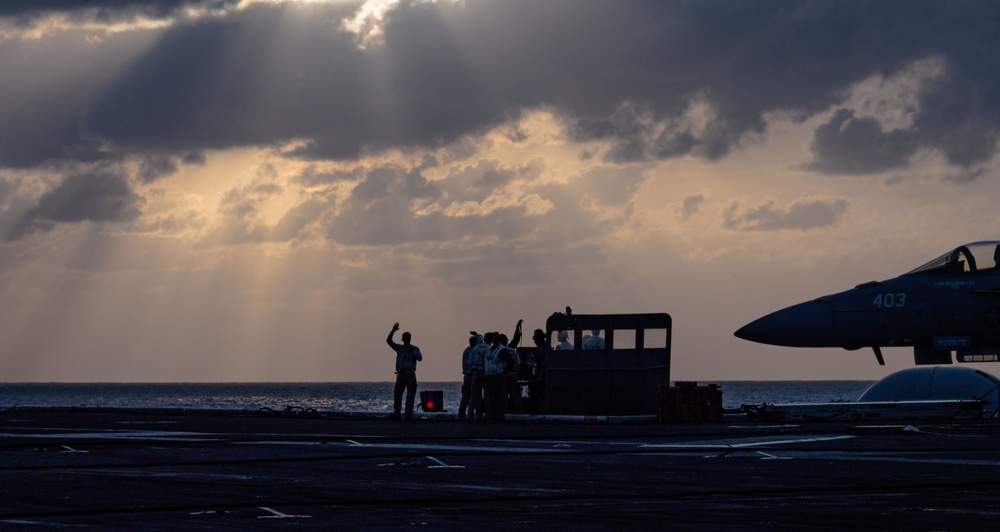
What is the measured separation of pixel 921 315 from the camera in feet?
95.5

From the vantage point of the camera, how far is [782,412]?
3045 centimetres

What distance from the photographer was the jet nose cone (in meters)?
29.2

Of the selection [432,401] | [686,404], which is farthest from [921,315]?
[432,401]

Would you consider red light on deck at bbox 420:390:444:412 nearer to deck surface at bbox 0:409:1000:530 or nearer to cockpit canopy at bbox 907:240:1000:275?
cockpit canopy at bbox 907:240:1000:275

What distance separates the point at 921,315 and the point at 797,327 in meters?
2.68

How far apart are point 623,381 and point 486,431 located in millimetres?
10529

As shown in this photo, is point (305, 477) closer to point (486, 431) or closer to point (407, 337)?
point (486, 431)

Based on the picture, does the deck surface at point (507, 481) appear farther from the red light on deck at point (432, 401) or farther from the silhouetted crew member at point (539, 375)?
the red light on deck at point (432, 401)

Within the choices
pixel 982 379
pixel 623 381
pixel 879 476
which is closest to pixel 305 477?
pixel 879 476

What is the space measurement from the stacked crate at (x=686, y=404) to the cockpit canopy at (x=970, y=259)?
19.3 feet

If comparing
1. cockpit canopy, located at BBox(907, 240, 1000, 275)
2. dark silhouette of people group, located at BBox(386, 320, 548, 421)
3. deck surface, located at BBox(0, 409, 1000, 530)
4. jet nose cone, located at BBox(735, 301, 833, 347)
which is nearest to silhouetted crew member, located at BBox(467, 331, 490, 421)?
dark silhouette of people group, located at BBox(386, 320, 548, 421)

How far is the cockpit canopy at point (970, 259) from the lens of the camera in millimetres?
29000

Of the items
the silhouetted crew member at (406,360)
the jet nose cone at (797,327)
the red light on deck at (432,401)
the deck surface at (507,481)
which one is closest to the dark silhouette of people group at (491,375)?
the silhouetted crew member at (406,360)

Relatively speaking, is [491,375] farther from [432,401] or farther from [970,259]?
[970,259]
